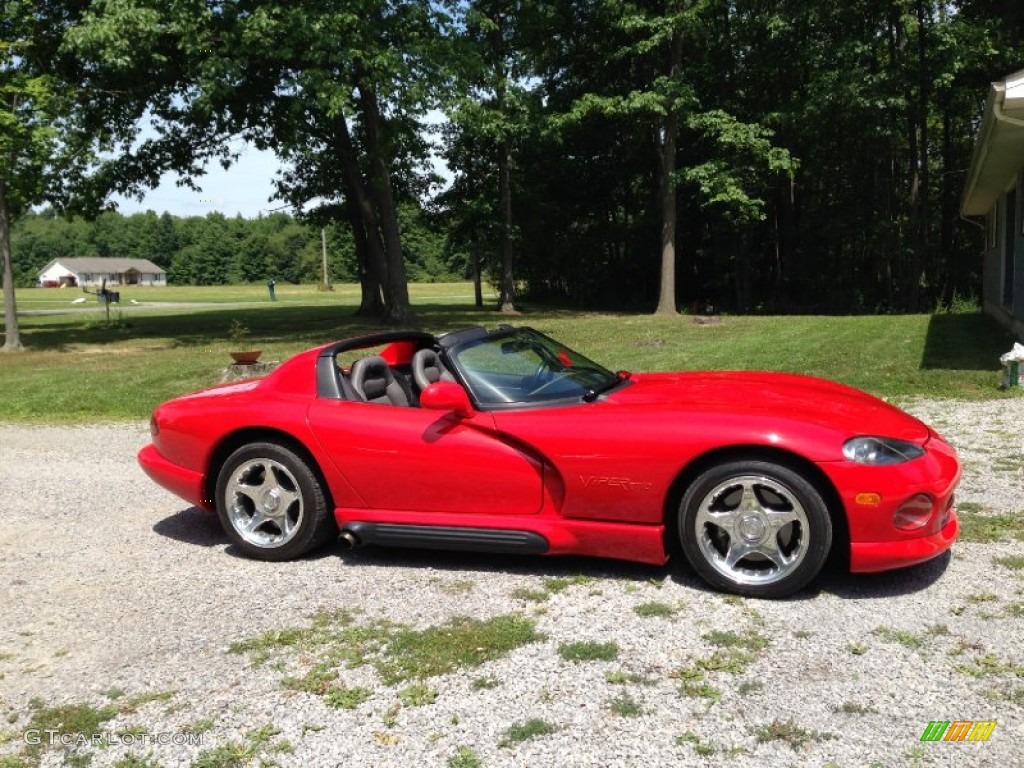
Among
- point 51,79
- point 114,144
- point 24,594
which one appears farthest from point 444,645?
point 114,144

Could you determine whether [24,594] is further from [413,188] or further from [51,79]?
[413,188]

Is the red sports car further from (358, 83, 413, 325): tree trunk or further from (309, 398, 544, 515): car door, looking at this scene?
(358, 83, 413, 325): tree trunk

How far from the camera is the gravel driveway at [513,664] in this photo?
8.95 feet

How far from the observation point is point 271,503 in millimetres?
4699

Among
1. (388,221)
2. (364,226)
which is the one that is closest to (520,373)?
(388,221)

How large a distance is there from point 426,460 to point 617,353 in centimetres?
1114

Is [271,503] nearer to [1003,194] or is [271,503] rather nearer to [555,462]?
[555,462]

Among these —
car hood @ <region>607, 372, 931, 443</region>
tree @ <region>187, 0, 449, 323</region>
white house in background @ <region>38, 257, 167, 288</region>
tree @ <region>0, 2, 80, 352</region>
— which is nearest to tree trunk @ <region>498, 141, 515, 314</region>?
tree @ <region>187, 0, 449, 323</region>

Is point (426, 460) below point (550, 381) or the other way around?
below

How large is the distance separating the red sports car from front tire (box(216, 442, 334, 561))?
0.03 feet

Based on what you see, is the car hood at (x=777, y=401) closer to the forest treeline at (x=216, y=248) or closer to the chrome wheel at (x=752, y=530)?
the chrome wheel at (x=752, y=530)

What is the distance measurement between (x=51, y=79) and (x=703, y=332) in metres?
15.9

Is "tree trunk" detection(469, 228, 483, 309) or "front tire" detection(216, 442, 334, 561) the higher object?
"tree trunk" detection(469, 228, 483, 309)

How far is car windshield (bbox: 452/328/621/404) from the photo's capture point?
4383 millimetres
